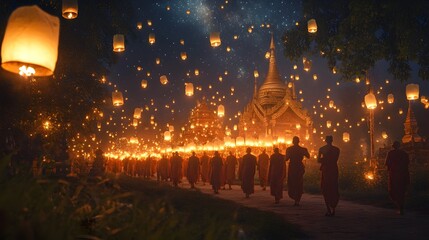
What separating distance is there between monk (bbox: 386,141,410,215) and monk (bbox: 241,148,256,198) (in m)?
5.55

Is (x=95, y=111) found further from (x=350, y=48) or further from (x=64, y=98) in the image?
(x=350, y=48)

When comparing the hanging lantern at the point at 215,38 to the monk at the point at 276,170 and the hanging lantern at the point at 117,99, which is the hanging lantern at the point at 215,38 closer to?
the hanging lantern at the point at 117,99

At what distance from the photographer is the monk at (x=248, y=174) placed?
613 inches

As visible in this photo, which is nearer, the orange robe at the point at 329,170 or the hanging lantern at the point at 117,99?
the orange robe at the point at 329,170

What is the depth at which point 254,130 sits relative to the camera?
1596 inches

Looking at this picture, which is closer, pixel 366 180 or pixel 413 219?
pixel 413 219

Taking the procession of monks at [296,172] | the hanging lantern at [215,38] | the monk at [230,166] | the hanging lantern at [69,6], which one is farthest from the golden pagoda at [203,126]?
the hanging lantern at [69,6]

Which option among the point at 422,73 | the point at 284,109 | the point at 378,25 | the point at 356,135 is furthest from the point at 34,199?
the point at 356,135

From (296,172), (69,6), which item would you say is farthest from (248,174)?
(69,6)

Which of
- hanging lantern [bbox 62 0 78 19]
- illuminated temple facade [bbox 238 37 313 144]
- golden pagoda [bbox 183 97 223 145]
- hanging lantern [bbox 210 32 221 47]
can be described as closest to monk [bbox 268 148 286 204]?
hanging lantern [bbox 210 32 221 47]

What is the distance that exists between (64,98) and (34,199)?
32.6 ft

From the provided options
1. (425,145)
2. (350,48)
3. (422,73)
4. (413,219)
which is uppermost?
(350,48)

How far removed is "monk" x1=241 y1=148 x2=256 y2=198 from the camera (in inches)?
613

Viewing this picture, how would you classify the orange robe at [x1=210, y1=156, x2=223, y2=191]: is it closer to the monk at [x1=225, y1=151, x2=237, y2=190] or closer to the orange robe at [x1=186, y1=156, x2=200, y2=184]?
the monk at [x1=225, y1=151, x2=237, y2=190]
